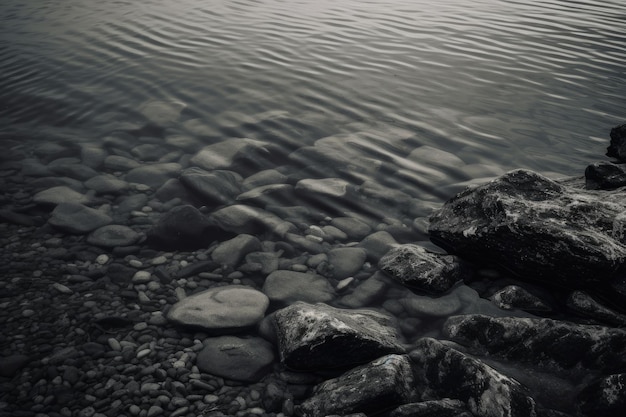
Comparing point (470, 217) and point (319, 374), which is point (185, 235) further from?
point (470, 217)

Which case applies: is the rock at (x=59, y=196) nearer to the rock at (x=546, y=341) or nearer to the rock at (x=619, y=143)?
the rock at (x=546, y=341)

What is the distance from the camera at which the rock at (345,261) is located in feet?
21.4

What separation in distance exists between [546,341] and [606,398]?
800 mm

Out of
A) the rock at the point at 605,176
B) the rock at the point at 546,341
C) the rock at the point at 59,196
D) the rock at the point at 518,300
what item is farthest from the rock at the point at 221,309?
the rock at the point at 605,176

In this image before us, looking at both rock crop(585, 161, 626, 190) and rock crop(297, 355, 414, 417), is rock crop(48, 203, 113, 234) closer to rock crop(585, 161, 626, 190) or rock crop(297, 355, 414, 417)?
rock crop(297, 355, 414, 417)

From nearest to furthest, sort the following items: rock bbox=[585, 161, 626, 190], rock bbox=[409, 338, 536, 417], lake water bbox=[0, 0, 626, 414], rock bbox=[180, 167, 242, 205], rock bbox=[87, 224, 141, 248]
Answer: rock bbox=[409, 338, 536, 417] < rock bbox=[87, 224, 141, 248] < rock bbox=[585, 161, 626, 190] < rock bbox=[180, 167, 242, 205] < lake water bbox=[0, 0, 626, 414]

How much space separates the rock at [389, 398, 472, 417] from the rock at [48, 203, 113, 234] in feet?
17.1

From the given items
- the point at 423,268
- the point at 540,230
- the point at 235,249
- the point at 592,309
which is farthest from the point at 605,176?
the point at 235,249

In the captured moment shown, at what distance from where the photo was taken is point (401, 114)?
1164 centimetres

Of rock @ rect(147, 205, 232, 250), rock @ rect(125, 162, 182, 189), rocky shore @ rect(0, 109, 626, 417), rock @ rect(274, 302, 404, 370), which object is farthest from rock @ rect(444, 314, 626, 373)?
rock @ rect(125, 162, 182, 189)

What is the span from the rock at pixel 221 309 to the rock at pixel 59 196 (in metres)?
3.37

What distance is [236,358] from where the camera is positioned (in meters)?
4.99

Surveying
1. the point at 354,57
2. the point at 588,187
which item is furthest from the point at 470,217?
the point at 354,57

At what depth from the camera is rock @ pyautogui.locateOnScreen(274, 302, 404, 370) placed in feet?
15.8
